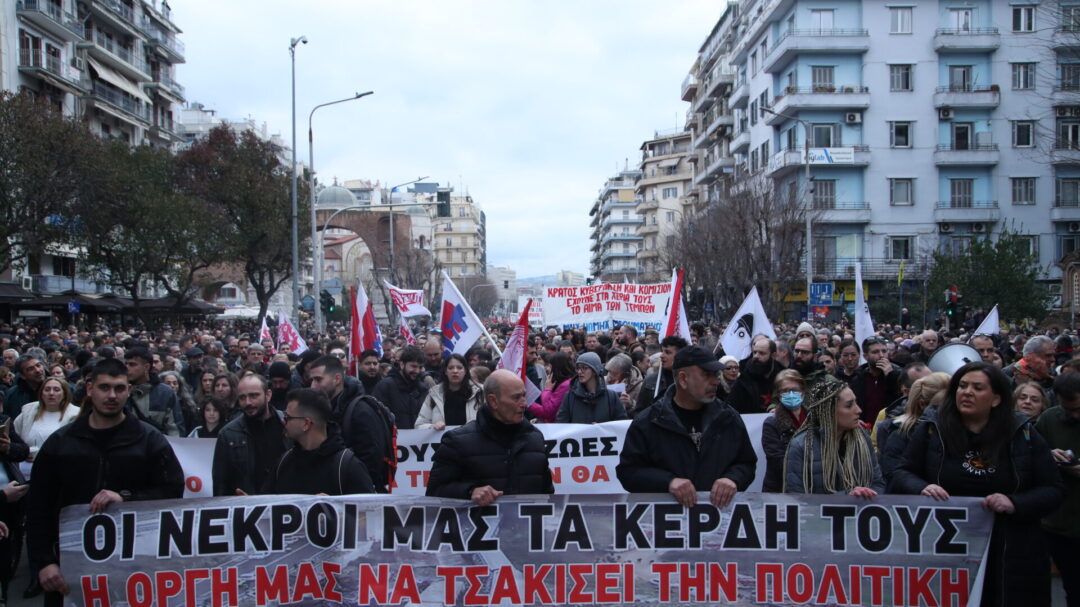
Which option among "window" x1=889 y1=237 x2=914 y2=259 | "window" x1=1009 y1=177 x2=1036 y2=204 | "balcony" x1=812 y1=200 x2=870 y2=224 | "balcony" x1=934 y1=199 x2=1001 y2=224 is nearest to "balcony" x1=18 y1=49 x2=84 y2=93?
"balcony" x1=812 y1=200 x2=870 y2=224

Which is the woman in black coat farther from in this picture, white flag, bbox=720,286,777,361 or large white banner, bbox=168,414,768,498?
white flag, bbox=720,286,777,361

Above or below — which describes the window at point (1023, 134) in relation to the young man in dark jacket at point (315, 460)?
above

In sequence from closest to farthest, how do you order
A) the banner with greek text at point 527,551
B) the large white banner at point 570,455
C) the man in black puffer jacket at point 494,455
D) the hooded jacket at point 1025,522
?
the hooded jacket at point 1025,522 < the banner with greek text at point 527,551 < the man in black puffer jacket at point 494,455 < the large white banner at point 570,455

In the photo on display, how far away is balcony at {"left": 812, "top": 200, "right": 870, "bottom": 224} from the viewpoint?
1699 inches

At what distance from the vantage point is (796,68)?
43.1m

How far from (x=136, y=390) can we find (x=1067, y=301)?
33.1m

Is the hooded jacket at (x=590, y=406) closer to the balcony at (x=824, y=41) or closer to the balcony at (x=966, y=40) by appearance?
the balcony at (x=824, y=41)

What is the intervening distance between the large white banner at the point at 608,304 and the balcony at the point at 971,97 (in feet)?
109

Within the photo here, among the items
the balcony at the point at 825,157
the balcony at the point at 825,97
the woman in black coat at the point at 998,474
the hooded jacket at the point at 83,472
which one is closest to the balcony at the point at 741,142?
the balcony at the point at 825,157

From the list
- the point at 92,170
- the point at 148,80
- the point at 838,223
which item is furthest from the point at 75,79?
the point at 838,223

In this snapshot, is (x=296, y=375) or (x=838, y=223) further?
(x=838, y=223)

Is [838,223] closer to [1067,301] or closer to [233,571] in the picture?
[1067,301]

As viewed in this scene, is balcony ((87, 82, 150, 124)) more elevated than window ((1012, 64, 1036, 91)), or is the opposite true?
balcony ((87, 82, 150, 124))

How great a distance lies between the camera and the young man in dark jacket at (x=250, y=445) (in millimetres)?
5344
